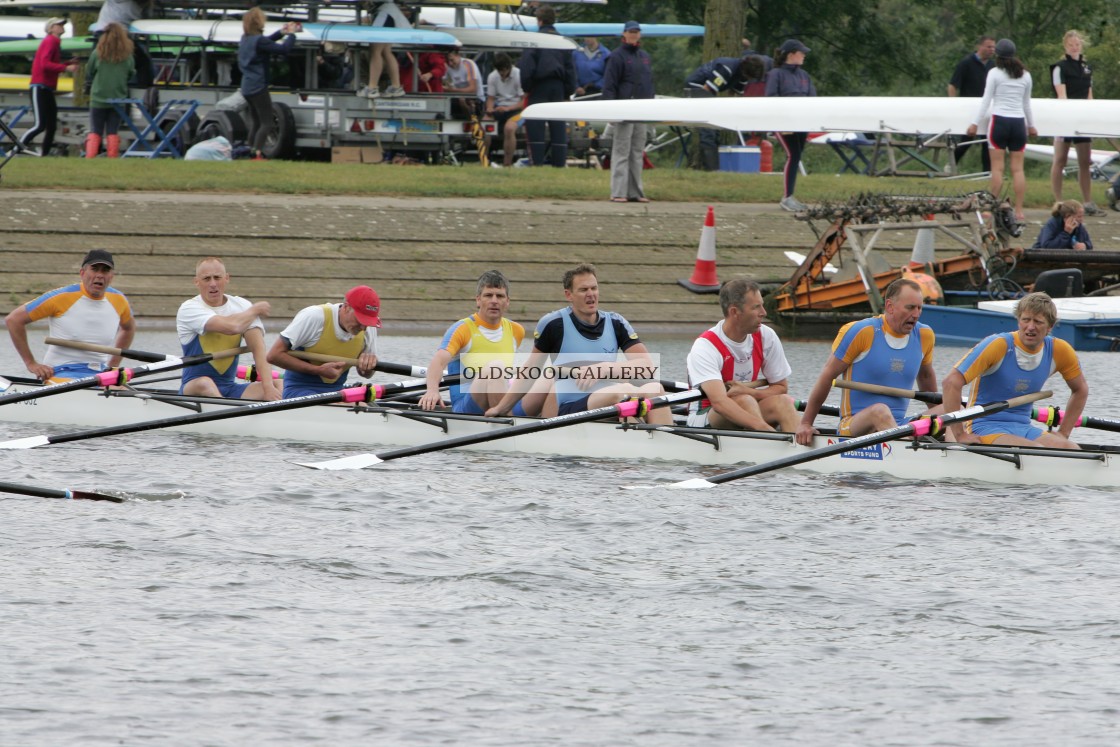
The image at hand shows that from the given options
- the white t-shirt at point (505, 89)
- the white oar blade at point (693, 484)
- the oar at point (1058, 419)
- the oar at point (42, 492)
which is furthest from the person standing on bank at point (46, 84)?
the oar at point (1058, 419)

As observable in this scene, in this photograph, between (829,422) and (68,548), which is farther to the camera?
(829,422)

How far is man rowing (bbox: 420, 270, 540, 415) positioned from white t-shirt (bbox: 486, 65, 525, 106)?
14.3m

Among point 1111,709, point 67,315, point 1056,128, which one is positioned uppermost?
point 1056,128

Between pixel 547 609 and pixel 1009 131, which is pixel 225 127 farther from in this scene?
pixel 547 609

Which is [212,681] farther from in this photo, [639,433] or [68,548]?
[639,433]

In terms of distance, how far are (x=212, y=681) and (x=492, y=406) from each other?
5.19 meters

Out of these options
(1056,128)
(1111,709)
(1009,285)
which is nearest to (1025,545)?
(1111,709)

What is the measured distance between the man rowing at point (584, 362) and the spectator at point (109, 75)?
13814 mm

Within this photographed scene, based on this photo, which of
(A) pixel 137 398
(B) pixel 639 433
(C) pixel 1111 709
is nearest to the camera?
(C) pixel 1111 709

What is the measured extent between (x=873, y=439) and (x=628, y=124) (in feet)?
39.6

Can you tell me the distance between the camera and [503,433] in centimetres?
1159

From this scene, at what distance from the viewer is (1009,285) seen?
1972cm

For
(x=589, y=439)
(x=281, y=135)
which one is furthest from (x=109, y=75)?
(x=589, y=439)

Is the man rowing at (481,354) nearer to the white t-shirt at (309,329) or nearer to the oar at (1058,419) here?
the white t-shirt at (309,329)
